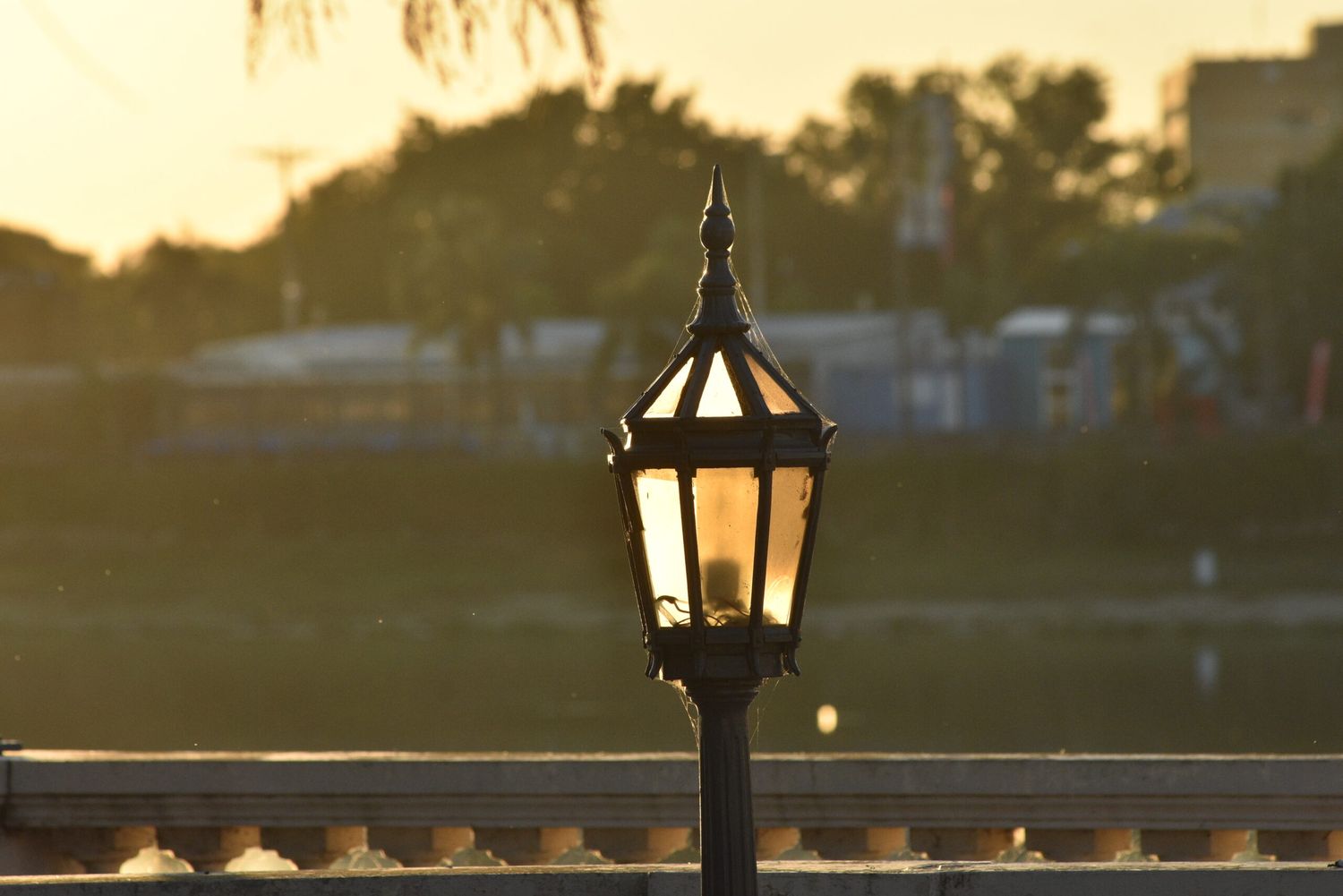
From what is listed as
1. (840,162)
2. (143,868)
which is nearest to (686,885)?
(143,868)

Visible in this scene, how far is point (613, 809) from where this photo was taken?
262 inches

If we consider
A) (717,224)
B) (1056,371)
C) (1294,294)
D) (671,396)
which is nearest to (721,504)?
(671,396)

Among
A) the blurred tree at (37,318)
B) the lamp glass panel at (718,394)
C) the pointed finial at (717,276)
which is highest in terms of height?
the blurred tree at (37,318)

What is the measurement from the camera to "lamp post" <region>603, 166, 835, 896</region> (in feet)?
13.9

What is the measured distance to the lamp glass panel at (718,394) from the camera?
4.29 metres

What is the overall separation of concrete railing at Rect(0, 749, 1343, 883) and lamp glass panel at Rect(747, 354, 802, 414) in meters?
2.37

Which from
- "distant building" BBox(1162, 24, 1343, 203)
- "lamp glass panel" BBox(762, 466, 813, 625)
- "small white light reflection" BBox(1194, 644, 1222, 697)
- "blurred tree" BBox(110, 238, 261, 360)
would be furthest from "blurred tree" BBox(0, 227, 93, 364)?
"lamp glass panel" BBox(762, 466, 813, 625)

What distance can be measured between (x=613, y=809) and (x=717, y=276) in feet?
8.74

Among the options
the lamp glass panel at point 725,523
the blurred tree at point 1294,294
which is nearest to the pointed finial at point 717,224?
the lamp glass panel at point 725,523

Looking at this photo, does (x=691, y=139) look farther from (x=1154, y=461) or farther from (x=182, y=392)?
(x=1154, y=461)

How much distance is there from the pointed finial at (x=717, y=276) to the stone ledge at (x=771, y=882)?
1.44 metres

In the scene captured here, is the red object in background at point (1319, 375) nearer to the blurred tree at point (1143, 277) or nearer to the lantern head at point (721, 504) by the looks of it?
the blurred tree at point (1143, 277)

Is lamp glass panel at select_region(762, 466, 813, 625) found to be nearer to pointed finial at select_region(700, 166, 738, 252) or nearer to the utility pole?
pointed finial at select_region(700, 166, 738, 252)

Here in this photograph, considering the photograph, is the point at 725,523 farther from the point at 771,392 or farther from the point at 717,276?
the point at 717,276
